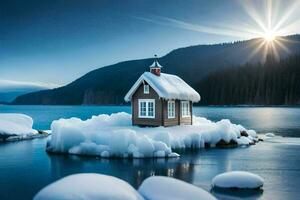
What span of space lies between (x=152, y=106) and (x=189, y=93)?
14.4ft

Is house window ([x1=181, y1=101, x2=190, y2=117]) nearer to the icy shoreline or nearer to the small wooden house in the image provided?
the small wooden house

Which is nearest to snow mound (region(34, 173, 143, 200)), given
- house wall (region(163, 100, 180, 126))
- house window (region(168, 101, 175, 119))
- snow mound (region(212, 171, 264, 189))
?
snow mound (region(212, 171, 264, 189))

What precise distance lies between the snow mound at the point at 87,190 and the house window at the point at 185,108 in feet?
85.7

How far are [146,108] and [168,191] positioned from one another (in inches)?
927

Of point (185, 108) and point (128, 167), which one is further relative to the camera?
point (185, 108)

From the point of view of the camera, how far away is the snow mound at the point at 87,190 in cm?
1050

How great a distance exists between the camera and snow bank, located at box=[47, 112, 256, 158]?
26.0 m

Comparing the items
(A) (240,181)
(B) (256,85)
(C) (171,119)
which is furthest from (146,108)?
(B) (256,85)

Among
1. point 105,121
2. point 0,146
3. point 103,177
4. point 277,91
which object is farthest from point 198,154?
point 277,91

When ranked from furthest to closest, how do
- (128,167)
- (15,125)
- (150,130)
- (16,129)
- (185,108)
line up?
(15,125)
(16,129)
(185,108)
(150,130)
(128,167)

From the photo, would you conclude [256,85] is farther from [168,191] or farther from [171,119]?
[168,191]

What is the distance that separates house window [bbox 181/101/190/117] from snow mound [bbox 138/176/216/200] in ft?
81.6

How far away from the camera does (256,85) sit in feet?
572

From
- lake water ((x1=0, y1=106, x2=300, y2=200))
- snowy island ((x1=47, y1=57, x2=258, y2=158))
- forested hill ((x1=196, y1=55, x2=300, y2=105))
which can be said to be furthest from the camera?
forested hill ((x1=196, y1=55, x2=300, y2=105))
